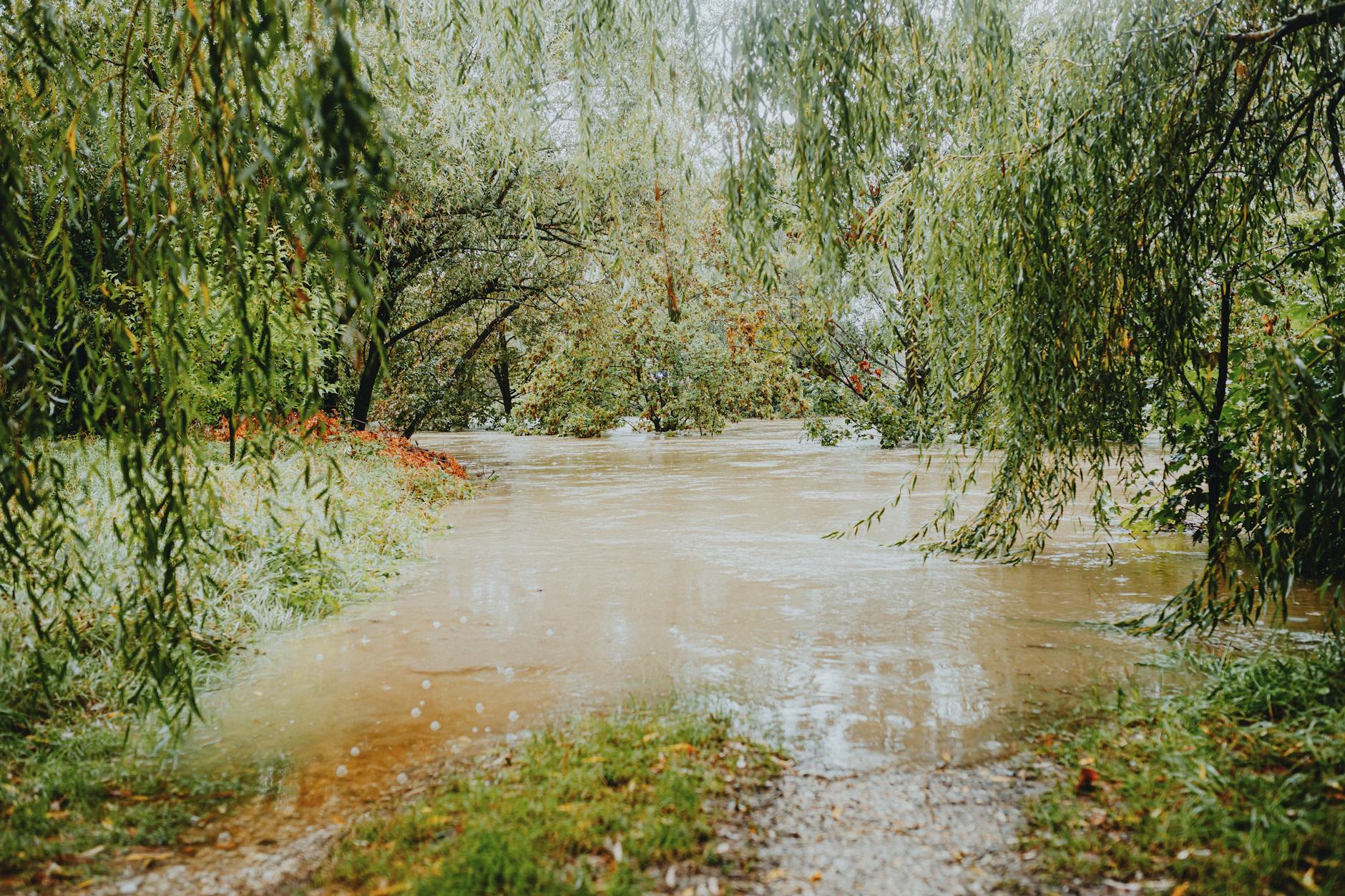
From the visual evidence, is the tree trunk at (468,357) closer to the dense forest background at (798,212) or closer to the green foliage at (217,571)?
the green foliage at (217,571)

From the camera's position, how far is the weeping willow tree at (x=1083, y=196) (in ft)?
12.6

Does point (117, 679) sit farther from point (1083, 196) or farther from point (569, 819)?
point (1083, 196)

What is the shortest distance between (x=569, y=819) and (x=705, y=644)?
7.21 ft

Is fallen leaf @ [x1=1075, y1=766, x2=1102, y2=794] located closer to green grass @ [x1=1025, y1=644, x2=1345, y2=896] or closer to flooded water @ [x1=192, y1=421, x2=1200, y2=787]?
green grass @ [x1=1025, y1=644, x2=1345, y2=896]

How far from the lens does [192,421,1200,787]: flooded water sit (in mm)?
3734

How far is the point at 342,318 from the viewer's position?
1309cm

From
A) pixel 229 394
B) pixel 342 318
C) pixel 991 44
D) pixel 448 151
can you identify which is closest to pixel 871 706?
pixel 991 44

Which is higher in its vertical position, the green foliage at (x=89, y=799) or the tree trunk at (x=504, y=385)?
the tree trunk at (x=504, y=385)

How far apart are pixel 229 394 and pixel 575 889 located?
8.28m

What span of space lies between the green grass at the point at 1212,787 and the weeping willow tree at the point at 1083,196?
0.38 meters

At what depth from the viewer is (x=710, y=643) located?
498 centimetres

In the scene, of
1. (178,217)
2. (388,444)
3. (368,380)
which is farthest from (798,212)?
(368,380)

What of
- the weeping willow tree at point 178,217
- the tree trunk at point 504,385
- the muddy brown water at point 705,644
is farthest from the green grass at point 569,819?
the tree trunk at point 504,385

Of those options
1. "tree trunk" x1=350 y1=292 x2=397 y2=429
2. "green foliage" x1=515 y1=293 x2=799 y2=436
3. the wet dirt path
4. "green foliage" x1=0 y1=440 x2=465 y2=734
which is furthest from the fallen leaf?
"green foliage" x1=515 y1=293 x2=799 y2=436
